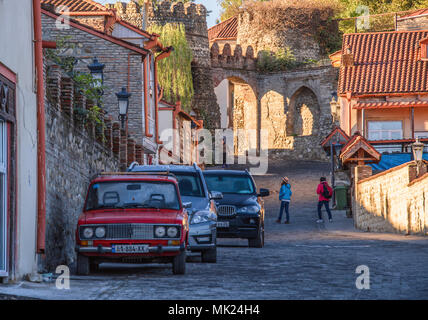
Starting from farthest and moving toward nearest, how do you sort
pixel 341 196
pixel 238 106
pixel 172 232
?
pixel 238 106 → pixel 341 196 → pixel 172 232

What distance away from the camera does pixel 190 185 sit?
59.5ft

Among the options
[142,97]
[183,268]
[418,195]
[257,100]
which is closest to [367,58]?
[142,97]

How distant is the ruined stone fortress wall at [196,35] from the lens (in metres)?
64.1

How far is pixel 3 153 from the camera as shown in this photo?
12.6 meters

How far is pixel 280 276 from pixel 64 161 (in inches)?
191

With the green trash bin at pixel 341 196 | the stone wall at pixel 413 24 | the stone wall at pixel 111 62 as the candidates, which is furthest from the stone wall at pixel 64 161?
the stone wall at pixel 413 24

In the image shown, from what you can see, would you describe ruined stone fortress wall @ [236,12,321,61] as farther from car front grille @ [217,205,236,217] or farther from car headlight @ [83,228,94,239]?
car headlight @ [83,228,94,239]

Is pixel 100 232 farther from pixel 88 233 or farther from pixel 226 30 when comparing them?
pixel 226 30

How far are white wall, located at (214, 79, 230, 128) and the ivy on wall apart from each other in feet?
40.7

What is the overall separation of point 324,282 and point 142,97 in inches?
839

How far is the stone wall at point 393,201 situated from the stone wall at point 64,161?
9.01m

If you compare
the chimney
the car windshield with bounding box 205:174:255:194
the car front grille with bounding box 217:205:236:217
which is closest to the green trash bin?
the chimney

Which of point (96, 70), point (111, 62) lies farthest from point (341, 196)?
point (96, 70)
